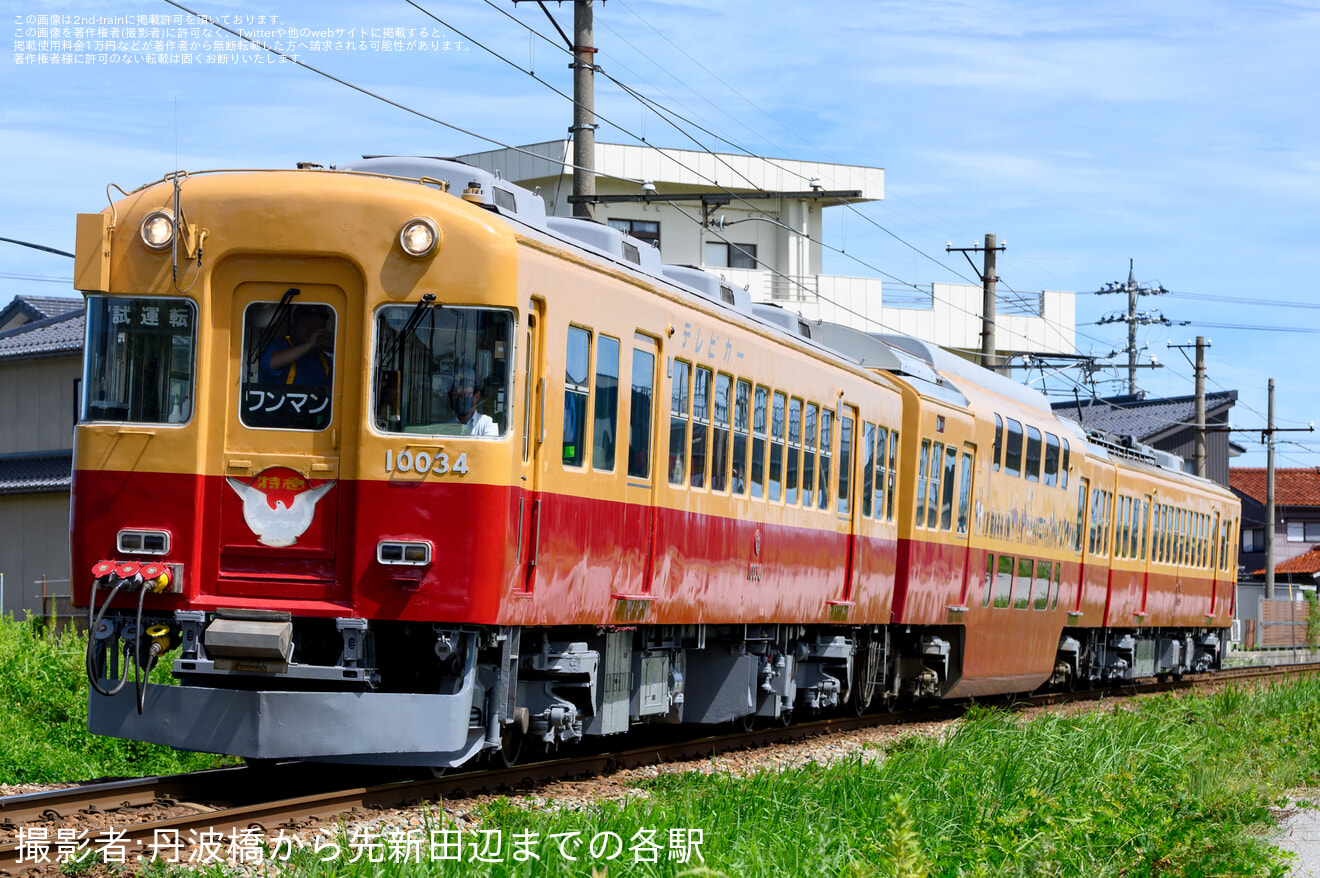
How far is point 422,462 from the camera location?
8.90 m

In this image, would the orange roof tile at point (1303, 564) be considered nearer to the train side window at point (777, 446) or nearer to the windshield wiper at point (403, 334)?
the train side window at point (777, 446)

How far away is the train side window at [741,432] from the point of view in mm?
12602

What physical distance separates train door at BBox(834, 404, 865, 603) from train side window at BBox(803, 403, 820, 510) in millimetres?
717

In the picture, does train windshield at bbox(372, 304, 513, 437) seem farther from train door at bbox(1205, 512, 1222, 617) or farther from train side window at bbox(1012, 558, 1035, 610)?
A: train door at bbox(1205, 512, 1222, 617)

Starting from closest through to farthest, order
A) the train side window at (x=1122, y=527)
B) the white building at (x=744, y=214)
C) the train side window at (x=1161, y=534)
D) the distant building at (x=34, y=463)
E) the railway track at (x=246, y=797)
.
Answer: the railway track at (x=246, y=797) → the train side window at (x=1122, y=527) → the train side window at (x=1161, y=534) → the distant building at (x=34, y=463) → the white building at (x=744, y=214)

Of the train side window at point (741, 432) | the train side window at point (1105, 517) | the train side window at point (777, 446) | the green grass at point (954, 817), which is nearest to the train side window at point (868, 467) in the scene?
the train side window at point (777, 446)

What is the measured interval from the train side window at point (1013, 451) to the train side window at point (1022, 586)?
1162mm

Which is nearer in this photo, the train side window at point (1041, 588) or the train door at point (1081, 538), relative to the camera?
the train side window at point (1041, 588)

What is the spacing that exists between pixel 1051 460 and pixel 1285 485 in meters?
59.6

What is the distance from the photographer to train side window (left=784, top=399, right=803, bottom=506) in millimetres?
13734

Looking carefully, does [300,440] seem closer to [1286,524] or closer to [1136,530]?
[1136,530]

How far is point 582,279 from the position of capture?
995 cm

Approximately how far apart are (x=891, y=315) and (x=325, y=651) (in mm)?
37343

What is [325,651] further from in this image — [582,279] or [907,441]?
[907,441]
